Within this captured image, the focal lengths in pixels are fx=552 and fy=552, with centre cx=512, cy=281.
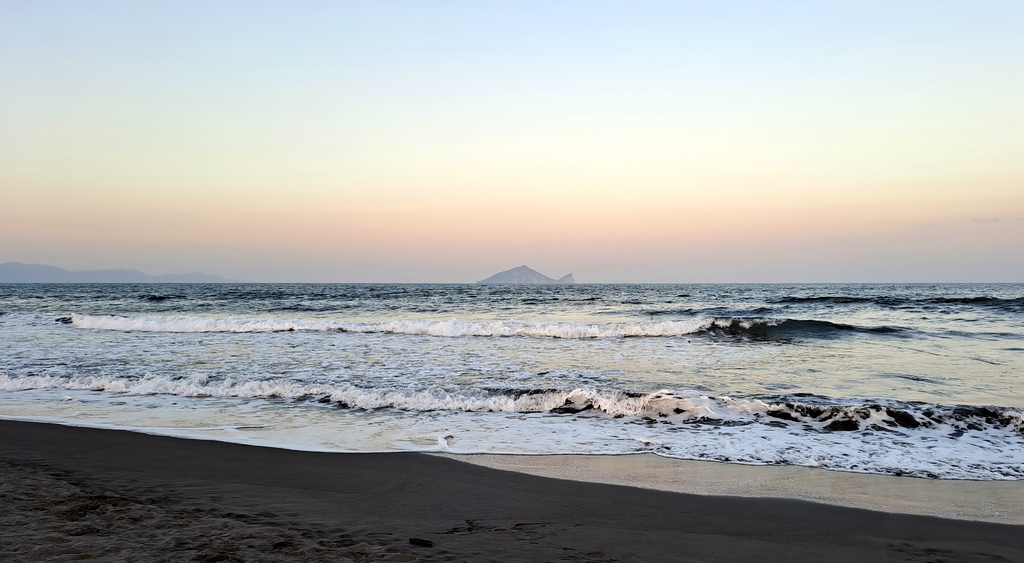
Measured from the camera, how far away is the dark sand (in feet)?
11.1

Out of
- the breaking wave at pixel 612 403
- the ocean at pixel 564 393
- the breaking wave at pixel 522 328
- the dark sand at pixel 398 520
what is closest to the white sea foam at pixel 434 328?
the breaking wave at pixel 522 328

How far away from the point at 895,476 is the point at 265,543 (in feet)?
18.5

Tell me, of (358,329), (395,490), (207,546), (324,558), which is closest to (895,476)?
(395,490)

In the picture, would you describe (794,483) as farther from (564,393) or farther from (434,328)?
(434,328)

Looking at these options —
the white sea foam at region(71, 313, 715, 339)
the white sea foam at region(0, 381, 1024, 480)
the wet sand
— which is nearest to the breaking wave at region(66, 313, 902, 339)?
the white sea foam at region(71, 313, 715, 339)

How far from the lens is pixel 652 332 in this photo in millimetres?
20250

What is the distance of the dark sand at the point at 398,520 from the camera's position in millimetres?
3391

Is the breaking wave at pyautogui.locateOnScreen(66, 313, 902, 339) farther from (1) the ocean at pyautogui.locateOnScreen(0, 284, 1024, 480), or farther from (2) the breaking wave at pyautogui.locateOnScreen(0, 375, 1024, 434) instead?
(2) the breaking wave at pyautogui.locateOnScreen(0, 375, 1024, 434)

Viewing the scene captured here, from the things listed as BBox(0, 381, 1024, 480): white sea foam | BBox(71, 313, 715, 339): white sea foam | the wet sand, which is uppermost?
BBox(71, 313, 715, 339): white sea foam

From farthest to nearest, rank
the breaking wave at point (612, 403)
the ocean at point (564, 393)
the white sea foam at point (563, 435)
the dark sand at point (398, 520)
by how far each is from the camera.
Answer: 1. the breaking wave at point (612, 403)
2. the ocean at point (564, 393)
3. the white sea foam at point (563, 435)
4. the dark sand at point (398, 520)

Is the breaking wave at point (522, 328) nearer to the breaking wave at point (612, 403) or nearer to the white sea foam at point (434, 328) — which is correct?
the white sea foam at point (434, 328)

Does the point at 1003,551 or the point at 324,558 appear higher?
the point at 324,558

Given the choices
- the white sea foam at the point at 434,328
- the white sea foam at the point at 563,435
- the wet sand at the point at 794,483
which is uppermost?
the white sea foam at the point at 434,328

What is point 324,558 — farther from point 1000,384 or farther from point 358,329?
point 358,329
